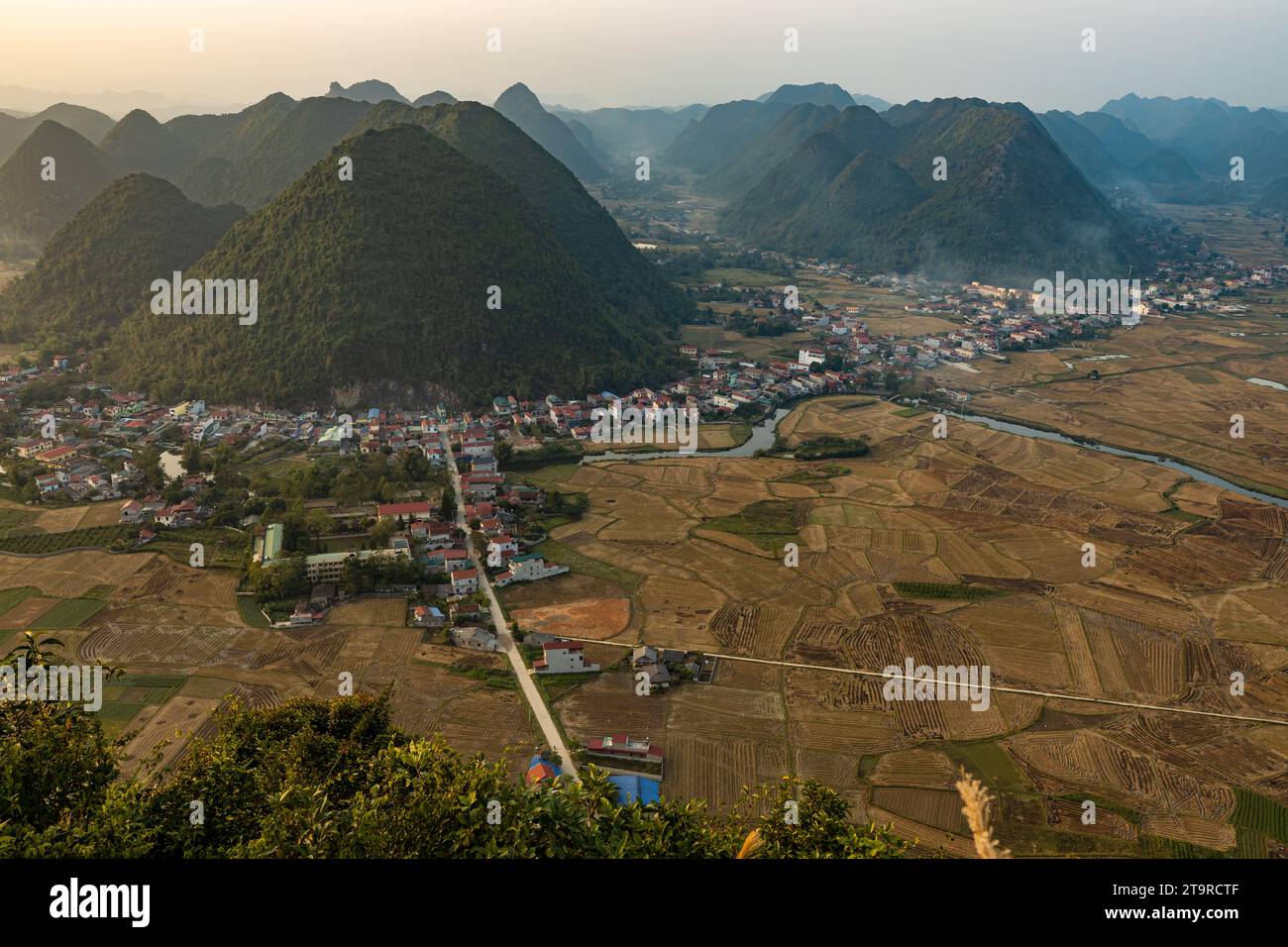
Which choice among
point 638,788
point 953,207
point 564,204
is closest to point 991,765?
point 638,788

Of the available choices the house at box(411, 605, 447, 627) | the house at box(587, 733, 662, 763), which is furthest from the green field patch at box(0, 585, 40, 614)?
the house at box(587, 733, 662, 763)

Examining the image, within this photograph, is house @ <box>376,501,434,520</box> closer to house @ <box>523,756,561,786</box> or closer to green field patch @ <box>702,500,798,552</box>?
green field patch @ <box>702,500,798,552</box>

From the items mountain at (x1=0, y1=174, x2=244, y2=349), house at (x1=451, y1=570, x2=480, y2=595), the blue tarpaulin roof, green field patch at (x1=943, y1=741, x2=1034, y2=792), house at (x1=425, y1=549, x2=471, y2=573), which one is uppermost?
mountain at (x1=0, y1=174, x2=244, y2=349)

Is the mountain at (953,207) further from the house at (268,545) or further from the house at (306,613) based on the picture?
the house at (306,613)

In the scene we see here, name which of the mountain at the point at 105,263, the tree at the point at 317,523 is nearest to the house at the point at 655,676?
the tree at the point at 317,523

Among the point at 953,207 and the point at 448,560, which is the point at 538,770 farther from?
the point at 953,207
